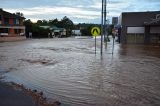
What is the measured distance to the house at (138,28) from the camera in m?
56.2

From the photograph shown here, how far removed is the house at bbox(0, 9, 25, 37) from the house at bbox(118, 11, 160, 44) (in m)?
30.5

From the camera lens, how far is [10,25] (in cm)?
7756

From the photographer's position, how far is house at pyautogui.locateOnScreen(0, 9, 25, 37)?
247 ft

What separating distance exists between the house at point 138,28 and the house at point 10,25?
30.5 meters

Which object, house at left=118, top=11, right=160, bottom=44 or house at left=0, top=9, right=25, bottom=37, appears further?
house at left=0, top=9, right=25, bottom=37

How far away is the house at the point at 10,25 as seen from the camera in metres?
75.4

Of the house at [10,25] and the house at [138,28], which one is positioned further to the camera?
the house at [10,25]

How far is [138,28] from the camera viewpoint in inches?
2259

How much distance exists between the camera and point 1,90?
10.1 m

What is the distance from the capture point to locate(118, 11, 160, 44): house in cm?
5616

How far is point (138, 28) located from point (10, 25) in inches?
1388

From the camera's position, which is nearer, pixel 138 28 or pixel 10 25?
pixel 138 28

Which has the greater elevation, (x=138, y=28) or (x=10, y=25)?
(x=10, y=25)

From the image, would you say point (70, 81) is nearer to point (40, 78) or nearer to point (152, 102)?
point (40, 78)
